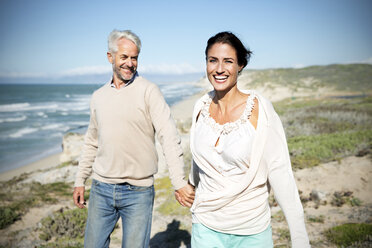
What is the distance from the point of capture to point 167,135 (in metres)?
2.43

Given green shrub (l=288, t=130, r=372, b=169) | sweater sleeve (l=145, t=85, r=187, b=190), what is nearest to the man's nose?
sweater sleeve (l=145, t=85, r=187, b=190)

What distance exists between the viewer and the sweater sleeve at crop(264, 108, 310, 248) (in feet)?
6.02

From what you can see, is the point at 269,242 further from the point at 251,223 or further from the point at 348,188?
the point at 348,188

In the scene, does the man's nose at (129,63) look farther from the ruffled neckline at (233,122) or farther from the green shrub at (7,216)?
the green shrub at (7,216)

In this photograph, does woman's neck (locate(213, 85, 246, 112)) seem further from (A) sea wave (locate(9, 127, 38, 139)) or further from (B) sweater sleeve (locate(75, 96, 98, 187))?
(A) sea wave (locate(9, 127, 38, 139))

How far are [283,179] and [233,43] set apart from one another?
112 cm

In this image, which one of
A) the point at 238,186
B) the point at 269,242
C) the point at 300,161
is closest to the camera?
the point at 238,186

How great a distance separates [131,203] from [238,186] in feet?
3.60

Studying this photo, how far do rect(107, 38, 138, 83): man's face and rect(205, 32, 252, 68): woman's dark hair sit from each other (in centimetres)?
86

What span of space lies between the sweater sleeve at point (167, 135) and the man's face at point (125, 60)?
30 cm

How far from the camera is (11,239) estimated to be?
16.6 feet

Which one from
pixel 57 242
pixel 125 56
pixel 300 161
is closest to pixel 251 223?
pixel 125 56

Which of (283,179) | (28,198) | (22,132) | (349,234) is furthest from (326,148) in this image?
(22,132)

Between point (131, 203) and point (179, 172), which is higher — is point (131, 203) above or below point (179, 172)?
below
